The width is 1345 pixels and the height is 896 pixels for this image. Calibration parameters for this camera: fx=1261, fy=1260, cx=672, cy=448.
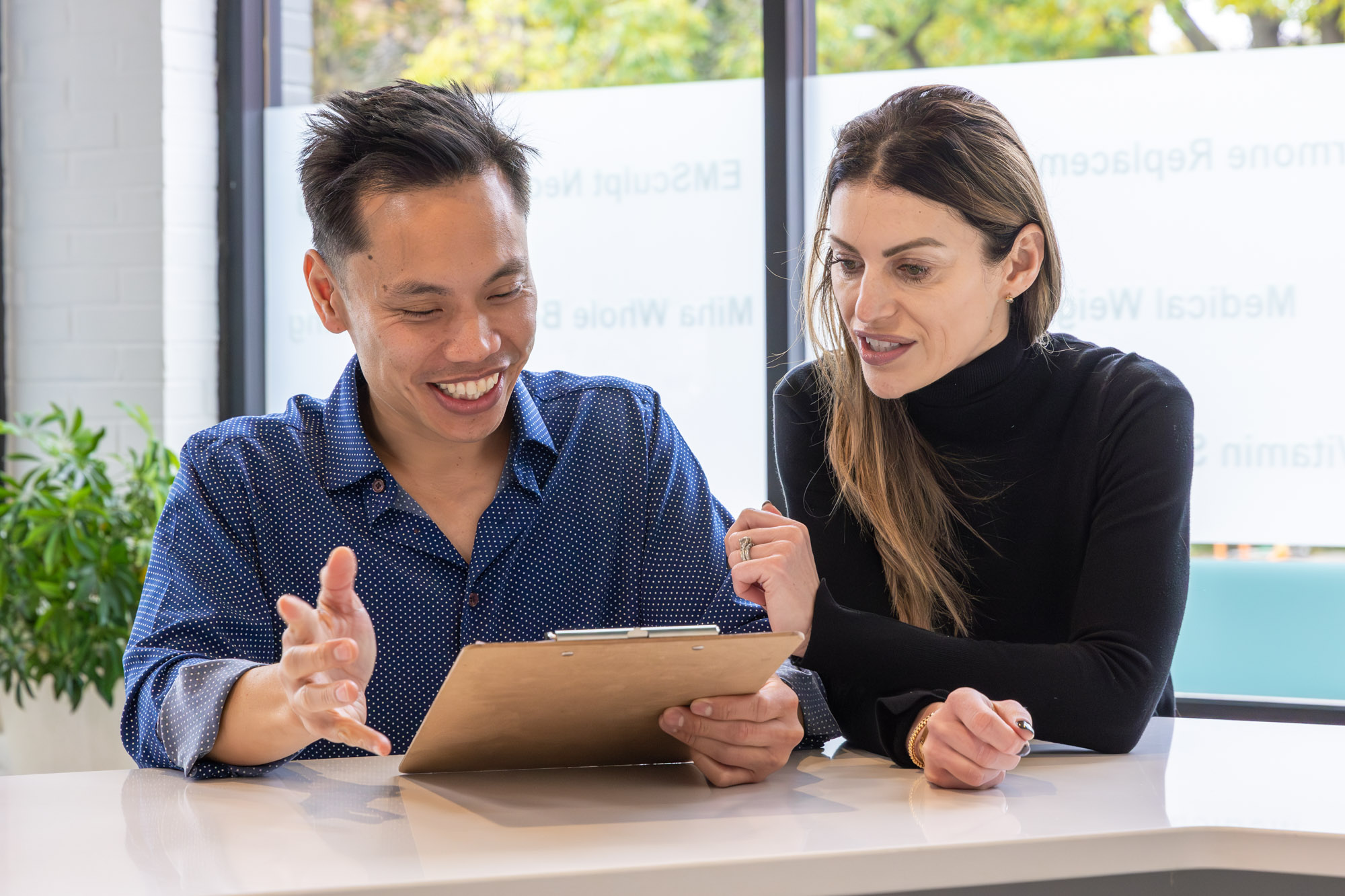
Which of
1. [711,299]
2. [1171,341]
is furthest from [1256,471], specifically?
[711,299]

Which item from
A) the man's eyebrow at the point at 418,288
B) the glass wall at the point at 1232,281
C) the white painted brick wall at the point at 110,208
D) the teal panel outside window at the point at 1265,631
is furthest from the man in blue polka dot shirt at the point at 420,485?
the white painted brick wall at the point at 110,208

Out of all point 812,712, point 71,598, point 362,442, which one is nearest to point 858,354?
point 812,712

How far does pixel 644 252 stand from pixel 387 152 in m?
2.03

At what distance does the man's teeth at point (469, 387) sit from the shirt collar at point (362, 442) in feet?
0.35

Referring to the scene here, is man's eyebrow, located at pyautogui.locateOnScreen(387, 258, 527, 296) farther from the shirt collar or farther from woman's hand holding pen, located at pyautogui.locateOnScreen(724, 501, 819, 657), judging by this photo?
woman's hand holding pen, located at pyautogui.locateOnScreen(724, 501, 819, 657)

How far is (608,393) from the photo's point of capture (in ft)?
5.35

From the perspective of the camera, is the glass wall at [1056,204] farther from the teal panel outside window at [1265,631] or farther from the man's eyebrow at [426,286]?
the man's eyebrow at [426,286]

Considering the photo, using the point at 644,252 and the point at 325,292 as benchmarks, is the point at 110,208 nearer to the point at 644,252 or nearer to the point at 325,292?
the point at 644,252

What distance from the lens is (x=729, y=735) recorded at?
110 cm

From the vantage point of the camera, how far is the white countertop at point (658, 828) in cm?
87

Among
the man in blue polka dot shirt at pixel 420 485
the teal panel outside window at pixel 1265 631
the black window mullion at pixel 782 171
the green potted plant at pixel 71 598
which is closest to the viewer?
the man in blue polka dot shirt at pixel 420 485

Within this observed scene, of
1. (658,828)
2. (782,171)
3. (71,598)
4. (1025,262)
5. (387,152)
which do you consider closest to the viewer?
(658,828)

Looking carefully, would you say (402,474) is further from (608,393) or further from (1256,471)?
(1256,471)

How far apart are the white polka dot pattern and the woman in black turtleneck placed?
12 centimetres
